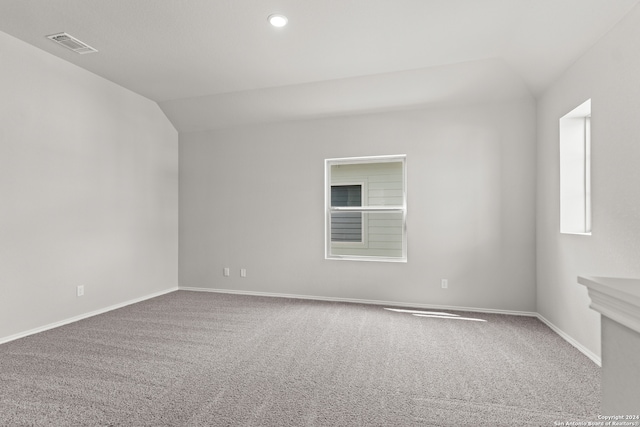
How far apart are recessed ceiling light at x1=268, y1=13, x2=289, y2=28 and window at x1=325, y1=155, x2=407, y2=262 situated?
2133 mm

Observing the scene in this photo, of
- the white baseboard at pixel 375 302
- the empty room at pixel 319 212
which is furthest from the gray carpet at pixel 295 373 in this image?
the white baseboard at pixel 375 302

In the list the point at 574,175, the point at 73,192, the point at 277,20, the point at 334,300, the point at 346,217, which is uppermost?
the point at 277,20

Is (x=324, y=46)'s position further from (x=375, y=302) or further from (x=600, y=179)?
(x=375, y=302)

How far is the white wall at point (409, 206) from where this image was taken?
13.4 ft

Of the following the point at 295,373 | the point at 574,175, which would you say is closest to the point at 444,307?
the point at 574,175

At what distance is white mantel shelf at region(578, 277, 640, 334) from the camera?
0.70m

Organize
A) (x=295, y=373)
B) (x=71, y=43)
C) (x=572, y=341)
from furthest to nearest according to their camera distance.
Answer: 1. (x=71, y=43)
2. (x=572, y=341)
3. (x=295, y=373)

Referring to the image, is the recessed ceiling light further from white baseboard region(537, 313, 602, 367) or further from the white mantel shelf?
white baseboard region(537, 313, 602, 367)

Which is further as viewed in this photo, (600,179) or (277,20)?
(277,20)

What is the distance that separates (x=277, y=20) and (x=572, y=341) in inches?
153

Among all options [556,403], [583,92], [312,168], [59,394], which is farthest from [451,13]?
[59,394]

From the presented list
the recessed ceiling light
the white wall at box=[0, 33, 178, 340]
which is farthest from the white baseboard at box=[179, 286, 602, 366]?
the recessed ceiling light

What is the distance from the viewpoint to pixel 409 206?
4445mm

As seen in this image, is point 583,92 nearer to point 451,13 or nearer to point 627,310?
point 451,13
